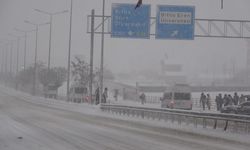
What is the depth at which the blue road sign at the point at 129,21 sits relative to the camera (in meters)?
45.2

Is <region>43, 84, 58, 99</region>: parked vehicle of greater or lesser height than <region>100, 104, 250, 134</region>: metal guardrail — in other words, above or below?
above

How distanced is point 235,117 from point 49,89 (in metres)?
65.2

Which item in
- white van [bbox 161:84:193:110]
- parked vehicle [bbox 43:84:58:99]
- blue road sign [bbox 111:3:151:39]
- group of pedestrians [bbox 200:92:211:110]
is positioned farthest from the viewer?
parked vehicle [bbox 43:84:58:99]

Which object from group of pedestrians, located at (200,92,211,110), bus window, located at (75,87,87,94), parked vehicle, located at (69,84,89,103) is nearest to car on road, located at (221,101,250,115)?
group of pedestrians, located at (200,92,211,110)

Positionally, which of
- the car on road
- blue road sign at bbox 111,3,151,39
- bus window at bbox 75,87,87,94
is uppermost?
blue road sign at bbox 111,3,151,39

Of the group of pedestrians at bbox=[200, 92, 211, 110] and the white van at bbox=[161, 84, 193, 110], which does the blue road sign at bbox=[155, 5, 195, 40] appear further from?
the group of pedestrians at bbox=[200, 92, 211, 110]

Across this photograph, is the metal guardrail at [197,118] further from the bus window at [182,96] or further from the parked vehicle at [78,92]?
the parked vehicle at [78,92]

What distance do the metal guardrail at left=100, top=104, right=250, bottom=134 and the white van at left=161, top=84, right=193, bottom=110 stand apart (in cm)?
760

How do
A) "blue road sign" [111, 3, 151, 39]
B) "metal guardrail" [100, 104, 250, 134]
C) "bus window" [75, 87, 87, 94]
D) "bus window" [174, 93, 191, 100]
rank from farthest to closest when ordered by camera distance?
"bus window" [75, 87, 87, 94] → "bus window" [174, 93, 191, 100] → "blue road sign" [111, 3, 151, 39] → "metal guardrail" [100, 104, 250, 134]

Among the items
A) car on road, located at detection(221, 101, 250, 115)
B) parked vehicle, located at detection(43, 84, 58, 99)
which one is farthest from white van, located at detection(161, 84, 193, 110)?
parked vehicle, located at detection(43, 84, 58, 99)

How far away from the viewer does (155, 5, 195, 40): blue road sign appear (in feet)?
149

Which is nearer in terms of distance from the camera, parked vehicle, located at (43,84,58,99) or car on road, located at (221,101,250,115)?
car on road, located at (221,101,250,115)

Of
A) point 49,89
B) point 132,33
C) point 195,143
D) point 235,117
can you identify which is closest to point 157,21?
point 132,33

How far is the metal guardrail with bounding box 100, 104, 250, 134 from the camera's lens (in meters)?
24.7
